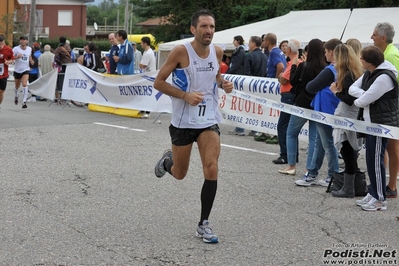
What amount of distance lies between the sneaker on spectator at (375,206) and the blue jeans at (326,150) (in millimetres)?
1206

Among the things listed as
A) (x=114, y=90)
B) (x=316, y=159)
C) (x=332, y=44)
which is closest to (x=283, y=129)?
(x=316, y=159)

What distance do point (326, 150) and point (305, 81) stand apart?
996mm

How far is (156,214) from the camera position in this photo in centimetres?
735

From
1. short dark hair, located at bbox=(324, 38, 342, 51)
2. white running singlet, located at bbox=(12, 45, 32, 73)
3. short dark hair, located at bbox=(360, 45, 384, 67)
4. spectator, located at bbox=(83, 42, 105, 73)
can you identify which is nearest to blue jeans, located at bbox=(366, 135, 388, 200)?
short dark hair, located at bbox=(360, 45, 384, 67)

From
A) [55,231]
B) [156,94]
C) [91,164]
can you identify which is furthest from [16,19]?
[55,231]

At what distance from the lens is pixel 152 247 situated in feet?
20.1

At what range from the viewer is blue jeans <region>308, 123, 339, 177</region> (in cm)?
893

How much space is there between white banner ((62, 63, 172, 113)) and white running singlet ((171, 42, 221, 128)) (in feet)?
29.6

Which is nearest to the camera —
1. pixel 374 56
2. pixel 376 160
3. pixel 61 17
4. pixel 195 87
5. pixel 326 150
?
pixel 195 87

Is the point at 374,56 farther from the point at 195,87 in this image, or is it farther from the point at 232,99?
the point at 232,99

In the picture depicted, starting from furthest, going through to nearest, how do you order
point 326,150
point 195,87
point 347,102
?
point 326,150 < point 347,102 < point 195,87

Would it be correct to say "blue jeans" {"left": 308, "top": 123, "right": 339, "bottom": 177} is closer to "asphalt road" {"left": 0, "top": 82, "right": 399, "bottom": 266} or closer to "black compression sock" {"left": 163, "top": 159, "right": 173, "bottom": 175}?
"asphalt road" {"left": 0, "top": 82, "right": 399, "bottom": 266}

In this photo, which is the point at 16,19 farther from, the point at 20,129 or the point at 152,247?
the point at 152,247

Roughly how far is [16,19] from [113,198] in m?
53.6
